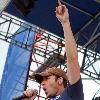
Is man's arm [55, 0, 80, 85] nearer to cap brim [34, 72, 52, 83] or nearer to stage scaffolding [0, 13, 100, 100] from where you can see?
cap brim [34, 72, 52, 83]

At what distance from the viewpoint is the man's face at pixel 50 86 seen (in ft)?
8.76

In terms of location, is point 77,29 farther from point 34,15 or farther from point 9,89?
point 9,89

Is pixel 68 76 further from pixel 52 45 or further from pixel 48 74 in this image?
pixel 52 45

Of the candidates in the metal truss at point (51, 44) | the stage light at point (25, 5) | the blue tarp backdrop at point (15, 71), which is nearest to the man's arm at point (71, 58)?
the stage light at point (25, 5)

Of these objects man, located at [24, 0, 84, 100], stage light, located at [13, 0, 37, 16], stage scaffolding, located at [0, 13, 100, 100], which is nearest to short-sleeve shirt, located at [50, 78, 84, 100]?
man, located at [24, 0, 84, 100]

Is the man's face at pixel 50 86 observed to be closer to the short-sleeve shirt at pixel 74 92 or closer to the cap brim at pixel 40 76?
the cap brim at pixel 40 76

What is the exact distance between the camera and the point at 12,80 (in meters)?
8.59

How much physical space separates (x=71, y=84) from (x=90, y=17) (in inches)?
254

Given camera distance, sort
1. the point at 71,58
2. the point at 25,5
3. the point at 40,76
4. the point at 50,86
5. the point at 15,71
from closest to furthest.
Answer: the point at 71,58
the point at 50,86
the point at 40,76
the point at 25,5
the point at 15,71

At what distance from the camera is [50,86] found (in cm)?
271

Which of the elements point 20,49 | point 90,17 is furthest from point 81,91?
point 20,49

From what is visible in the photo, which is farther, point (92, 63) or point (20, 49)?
point (92, 63)

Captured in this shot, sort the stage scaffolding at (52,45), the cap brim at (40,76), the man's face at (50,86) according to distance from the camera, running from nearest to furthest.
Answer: the man's face at (50,86) → the cap brim at (40,76) → the stage scaffolding at (52,45)

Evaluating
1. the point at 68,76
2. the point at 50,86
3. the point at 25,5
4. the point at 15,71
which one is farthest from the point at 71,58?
the point at 15,71
